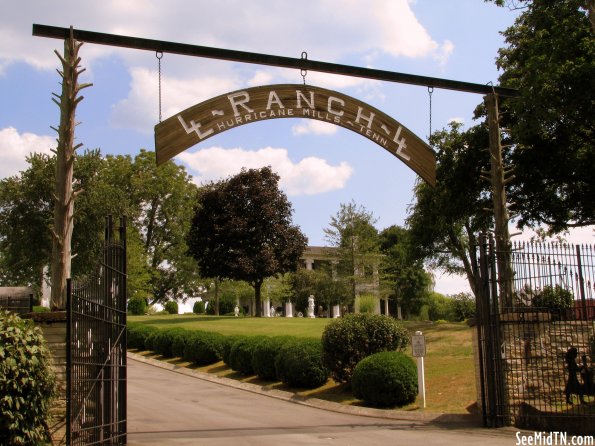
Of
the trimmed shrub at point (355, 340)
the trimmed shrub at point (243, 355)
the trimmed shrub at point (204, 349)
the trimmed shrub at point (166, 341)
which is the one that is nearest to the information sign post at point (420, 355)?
the trimmed shrub at point (355, 340)

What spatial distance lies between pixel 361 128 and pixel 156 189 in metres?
50.1

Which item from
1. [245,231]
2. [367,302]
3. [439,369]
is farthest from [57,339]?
[367,302]

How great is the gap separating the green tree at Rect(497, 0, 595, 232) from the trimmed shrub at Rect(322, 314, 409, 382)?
26.1ft

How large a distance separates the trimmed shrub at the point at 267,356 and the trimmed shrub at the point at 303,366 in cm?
80

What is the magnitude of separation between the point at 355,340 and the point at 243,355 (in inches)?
227

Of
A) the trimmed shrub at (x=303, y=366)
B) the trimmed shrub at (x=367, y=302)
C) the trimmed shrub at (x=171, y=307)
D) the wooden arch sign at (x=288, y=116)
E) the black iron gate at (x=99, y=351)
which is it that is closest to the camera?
the black iron gate at (x=99, y=351)

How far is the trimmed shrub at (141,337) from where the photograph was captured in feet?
103

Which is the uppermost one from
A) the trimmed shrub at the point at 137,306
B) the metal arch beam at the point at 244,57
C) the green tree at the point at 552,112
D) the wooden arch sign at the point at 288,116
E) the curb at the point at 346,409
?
the green tree at the point at 552,112

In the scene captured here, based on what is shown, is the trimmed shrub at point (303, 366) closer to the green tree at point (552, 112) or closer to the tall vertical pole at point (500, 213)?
the tall vertical pole at point (500, 213)

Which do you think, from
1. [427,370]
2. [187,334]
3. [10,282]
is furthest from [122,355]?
[10,282]

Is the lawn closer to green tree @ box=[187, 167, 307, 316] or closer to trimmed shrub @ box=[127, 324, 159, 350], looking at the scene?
trimmed shrub @ box=[127, 324, 159, 350]

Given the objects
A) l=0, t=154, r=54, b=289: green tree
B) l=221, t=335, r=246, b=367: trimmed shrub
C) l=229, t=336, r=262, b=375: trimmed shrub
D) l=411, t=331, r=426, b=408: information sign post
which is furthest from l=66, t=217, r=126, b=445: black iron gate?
l=0, t=154, r=54, b=289: green tree

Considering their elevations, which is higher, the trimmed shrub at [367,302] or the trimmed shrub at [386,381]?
the trimmed shrub at [367,302]

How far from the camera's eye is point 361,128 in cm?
1245
